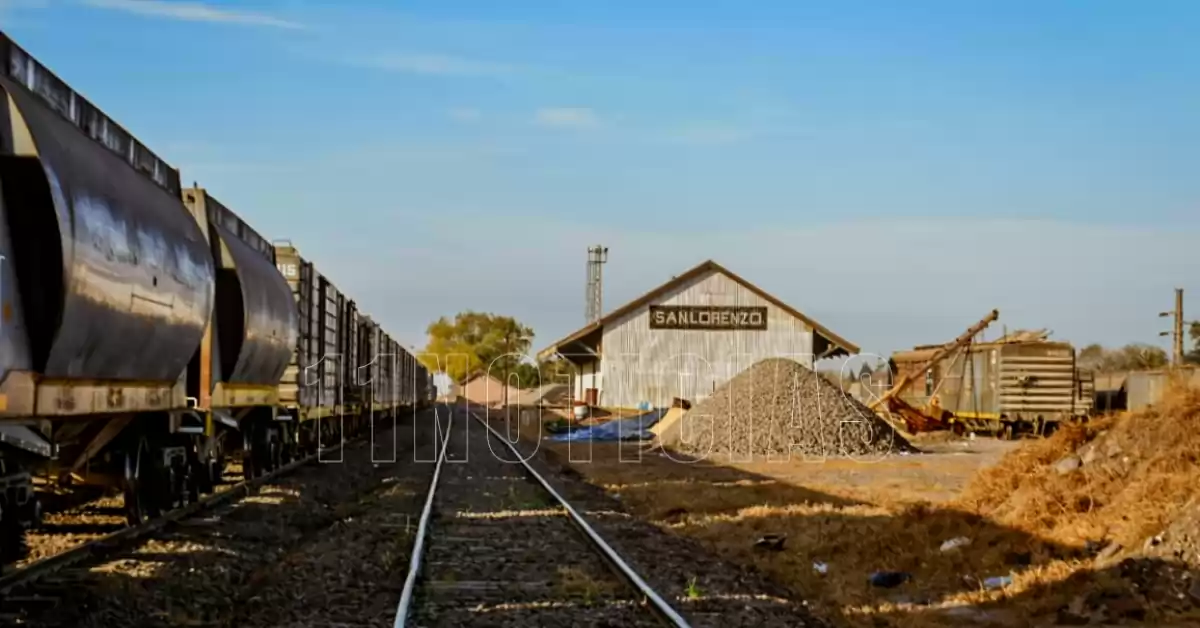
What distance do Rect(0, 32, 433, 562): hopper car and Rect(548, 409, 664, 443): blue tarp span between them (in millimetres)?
20366

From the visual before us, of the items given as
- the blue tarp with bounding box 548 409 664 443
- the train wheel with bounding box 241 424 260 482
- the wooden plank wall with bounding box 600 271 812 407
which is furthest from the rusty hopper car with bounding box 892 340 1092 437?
the train wheel with bounding box 241 424 260 482

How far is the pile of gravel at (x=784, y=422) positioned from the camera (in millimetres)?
30391

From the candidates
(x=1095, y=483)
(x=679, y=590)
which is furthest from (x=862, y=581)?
(x=1095, y=483)

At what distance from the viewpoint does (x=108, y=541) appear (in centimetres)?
1145

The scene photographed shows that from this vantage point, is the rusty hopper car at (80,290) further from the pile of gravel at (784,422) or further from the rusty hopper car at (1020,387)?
the rusty hopper car at (1020,387)

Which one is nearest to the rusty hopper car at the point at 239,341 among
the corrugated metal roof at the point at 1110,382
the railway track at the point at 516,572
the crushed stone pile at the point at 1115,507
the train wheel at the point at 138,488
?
the train wheel at the point at 138,488

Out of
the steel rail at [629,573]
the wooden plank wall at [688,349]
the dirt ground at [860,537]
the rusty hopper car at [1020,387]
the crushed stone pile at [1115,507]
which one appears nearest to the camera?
the steel rail at [629,573]

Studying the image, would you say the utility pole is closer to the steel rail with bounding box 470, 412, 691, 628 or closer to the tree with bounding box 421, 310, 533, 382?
the steel rail with bounding box 470, 412, 691, 628

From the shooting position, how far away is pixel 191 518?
48.0ft

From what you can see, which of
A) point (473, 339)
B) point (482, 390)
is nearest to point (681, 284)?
point (482, 390)

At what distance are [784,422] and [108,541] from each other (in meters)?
21.5

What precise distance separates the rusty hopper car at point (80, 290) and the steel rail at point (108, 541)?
38 cm

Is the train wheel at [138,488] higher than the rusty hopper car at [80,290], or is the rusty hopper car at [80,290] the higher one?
the rusty hopper car at [80,290]

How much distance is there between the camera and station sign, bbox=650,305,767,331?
52.5m
